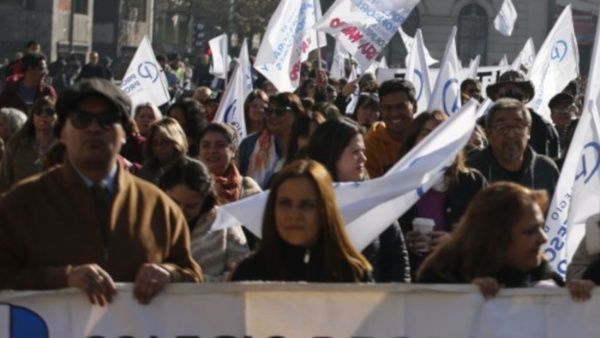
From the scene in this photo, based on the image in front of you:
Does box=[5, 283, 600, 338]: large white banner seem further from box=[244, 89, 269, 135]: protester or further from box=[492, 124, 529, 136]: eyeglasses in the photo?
box=[244, 89, 269, 135]: protester

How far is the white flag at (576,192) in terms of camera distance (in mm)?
8234

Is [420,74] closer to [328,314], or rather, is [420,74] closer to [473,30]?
[328,314]

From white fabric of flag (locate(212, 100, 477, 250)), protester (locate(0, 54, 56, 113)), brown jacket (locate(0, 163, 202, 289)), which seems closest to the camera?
brown jacket (locate(0, 163, 202, 289))

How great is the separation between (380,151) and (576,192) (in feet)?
5.64

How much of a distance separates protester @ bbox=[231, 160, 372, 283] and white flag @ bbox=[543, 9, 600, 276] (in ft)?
6.42

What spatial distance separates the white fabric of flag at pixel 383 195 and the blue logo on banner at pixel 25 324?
4.04 ft

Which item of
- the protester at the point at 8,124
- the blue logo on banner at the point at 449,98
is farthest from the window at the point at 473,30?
the protester at the point at 8,124

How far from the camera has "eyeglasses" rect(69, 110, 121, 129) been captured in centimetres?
585

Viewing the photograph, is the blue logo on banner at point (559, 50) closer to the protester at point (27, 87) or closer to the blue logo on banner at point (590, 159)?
the protester at point (27, 87)

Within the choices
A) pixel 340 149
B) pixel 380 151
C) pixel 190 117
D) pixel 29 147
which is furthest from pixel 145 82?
pixel 340 149

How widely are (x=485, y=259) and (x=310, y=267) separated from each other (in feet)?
1.98

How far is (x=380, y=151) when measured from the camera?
9.90m

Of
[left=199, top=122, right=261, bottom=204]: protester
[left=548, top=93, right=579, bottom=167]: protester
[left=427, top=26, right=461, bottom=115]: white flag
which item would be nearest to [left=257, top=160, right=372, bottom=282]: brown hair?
[left=199, top=122, right=261, bottom=204]: protester

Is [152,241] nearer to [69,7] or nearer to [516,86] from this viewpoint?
[516,86]
